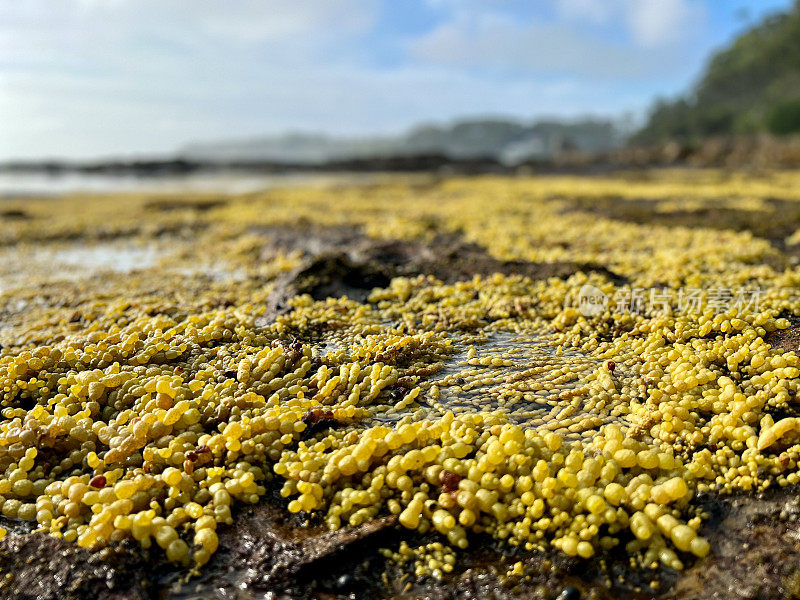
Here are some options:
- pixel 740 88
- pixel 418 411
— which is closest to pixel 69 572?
pixel 418 411

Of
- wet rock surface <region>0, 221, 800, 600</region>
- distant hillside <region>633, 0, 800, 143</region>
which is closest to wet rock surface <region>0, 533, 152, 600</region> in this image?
wet rock surface <region>0, 221, 800, 600</region>

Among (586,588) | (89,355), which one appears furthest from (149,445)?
(586,588)

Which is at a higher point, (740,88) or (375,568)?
(740,88)

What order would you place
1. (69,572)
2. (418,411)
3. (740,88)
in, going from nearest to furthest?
(69,572) → (418,411) → (740,88)

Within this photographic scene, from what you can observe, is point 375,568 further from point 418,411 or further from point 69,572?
point 69,572

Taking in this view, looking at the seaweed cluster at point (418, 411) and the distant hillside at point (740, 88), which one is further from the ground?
the distant hillside at point (740, 88)

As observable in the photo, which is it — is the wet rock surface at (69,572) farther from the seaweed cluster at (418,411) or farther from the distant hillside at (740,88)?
the distant hillside at (740,88)

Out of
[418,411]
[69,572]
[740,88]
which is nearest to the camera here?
[69,572]

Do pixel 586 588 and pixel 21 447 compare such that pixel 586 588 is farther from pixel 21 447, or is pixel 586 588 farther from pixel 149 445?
pixel 21 447

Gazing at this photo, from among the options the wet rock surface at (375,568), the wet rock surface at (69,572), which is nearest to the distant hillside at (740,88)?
the wet rock surface at (375,568)
